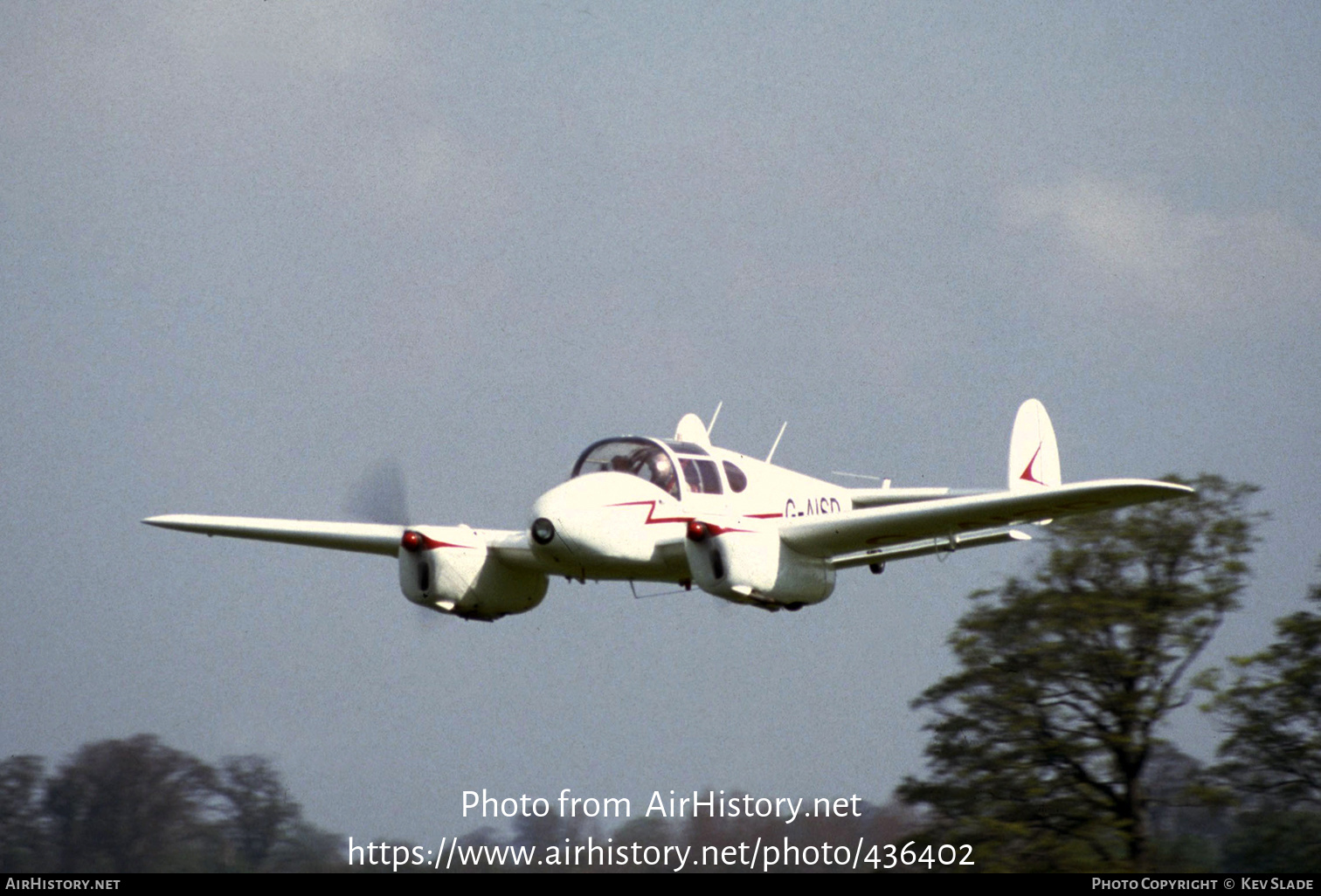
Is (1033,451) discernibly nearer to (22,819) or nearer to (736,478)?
(736,478)

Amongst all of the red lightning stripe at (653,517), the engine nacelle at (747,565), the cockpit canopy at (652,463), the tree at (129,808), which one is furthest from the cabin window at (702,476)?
the tree at (129,808)

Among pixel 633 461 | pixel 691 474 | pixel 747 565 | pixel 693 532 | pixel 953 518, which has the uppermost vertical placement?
pixel 633 461

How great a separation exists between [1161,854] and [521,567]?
10624mm

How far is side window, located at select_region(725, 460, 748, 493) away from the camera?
18031mm

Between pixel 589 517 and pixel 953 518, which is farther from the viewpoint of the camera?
pixel 953 518

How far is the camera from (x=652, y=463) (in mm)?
17422

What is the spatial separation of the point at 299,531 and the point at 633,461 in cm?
551

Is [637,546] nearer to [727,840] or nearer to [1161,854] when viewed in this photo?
[727,840]

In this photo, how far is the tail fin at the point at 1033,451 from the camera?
67.5ft

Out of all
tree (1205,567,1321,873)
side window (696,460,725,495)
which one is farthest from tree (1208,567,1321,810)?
side window (696,460,725,495)

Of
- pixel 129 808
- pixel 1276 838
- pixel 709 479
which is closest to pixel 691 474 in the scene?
pixel 709 479
